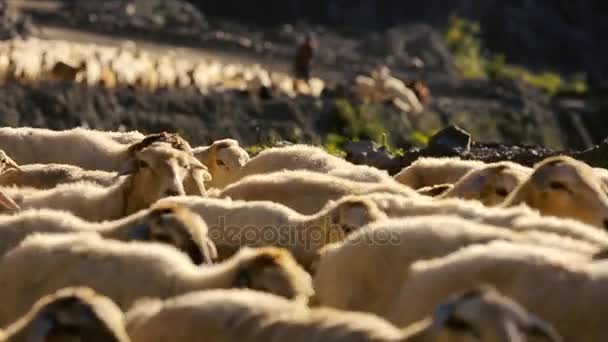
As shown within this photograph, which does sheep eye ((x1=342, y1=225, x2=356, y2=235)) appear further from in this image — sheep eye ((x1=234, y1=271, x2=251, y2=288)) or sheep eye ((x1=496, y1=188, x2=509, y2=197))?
sheep eye ((x1=496, y1=188, x2=509, y2=197))

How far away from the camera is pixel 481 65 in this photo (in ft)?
247

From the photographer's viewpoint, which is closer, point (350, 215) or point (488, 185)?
point (350, 215)

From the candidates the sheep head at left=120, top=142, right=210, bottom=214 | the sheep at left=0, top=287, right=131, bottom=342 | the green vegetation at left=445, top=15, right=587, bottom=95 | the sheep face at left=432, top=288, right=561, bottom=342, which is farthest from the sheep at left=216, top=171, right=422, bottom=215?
the green vegetation at left=445, top=15, right=587, bottom=95

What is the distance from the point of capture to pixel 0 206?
11570mm

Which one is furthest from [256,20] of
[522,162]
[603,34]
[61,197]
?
[61,197]

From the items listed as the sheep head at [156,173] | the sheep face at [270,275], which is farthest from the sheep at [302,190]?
the sheep face at [270,275]

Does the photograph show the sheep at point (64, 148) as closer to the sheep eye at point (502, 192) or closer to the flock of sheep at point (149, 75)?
the sheep eye at point (502, 192)

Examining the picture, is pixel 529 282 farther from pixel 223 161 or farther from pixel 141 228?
pixel 223 161

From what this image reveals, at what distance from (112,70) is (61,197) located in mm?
21790

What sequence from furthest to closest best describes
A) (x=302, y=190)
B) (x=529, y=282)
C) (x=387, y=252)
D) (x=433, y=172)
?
(x=433, y=172), (x=302, y=190), (x=387, y=252), (x=529, y=282)

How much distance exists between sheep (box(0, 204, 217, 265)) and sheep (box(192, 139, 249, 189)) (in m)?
4.88

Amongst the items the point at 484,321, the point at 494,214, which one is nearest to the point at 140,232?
the point at 494,214

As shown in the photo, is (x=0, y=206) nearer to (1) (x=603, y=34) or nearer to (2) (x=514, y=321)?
(2) (x=514, y=321)

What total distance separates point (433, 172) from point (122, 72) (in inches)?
781
